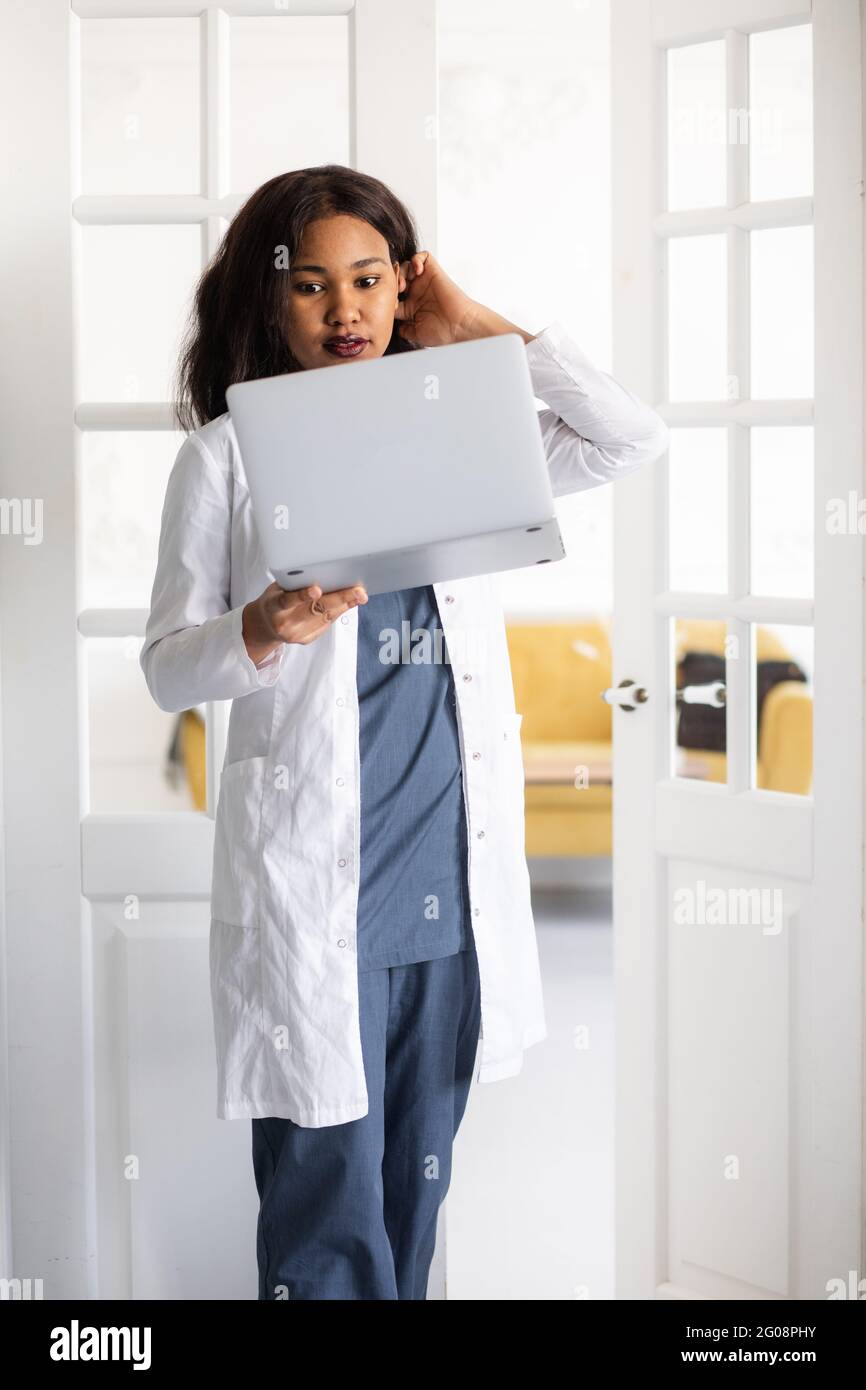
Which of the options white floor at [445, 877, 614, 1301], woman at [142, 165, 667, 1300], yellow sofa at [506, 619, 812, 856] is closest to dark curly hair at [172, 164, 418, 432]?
Result: woman at [142, 165, 667, 1300]

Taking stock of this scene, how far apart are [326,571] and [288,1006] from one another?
0.49 metres

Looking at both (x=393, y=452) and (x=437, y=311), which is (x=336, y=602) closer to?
(x=393, y=452)

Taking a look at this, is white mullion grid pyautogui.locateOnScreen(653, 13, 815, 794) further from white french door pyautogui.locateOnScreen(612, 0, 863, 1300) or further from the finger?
the finger

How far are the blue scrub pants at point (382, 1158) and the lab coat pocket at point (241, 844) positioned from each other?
154 millimetres

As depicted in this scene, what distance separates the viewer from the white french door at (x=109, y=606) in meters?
1.87

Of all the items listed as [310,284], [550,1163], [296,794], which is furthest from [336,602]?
[550,1163]

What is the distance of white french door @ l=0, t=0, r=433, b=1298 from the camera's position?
1866 millimetres

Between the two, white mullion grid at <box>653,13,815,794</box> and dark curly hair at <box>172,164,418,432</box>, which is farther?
white mullion grid at <box>653,13,815,794</box>

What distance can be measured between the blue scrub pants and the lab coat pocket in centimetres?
15

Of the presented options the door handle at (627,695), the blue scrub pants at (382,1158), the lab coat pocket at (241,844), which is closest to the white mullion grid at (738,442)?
the door handle at (627,695)

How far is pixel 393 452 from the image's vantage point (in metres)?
1.22

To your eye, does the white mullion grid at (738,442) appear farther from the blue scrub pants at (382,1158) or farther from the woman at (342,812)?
the blue scrub pants at (382,1158)
